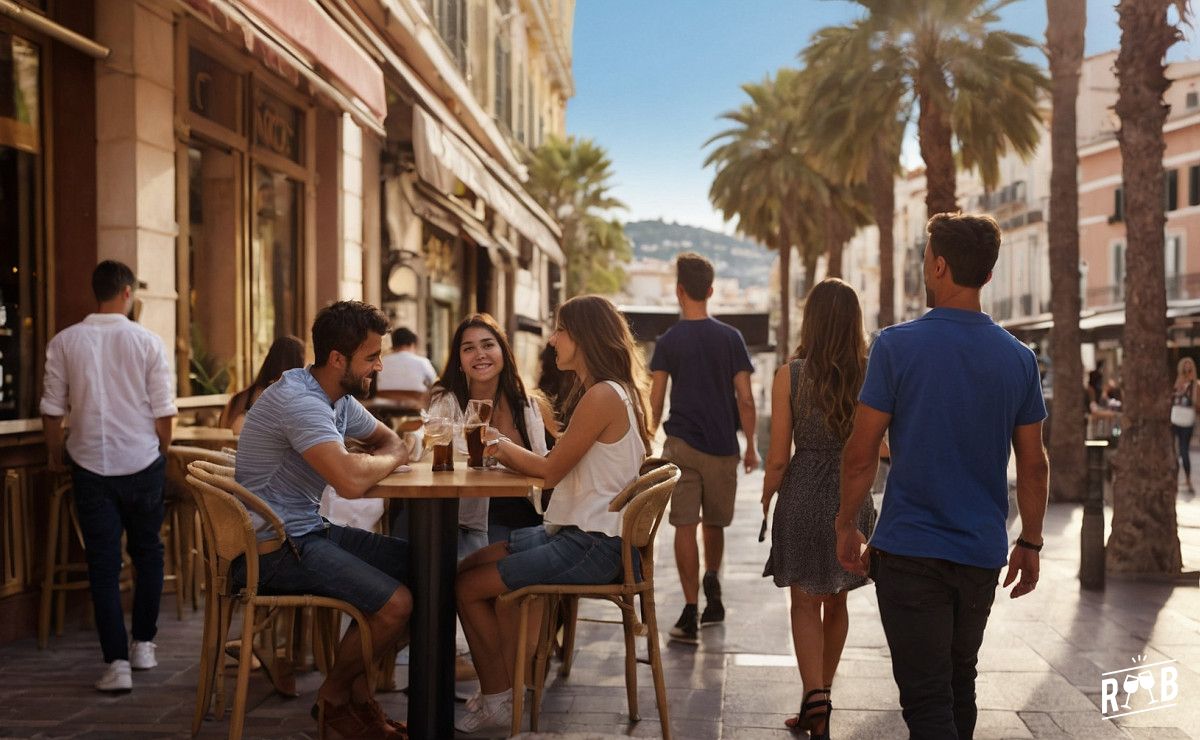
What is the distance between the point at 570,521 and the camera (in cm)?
442

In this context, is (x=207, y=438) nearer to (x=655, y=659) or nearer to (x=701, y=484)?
(x=701, y=484)

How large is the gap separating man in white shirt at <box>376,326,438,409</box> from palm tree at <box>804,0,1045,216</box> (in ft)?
33.2

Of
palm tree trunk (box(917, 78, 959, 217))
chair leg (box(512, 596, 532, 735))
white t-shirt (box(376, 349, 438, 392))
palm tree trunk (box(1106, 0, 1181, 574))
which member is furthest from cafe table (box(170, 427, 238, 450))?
palm tree trunk (box(917, 78, 959, 217))

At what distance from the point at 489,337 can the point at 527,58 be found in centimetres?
2223

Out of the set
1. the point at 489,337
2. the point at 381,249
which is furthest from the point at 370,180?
the point at 489,337

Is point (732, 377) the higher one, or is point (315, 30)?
point (315, 30)

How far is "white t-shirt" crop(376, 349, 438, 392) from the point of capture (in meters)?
10.5

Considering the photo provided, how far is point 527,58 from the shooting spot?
26.2m

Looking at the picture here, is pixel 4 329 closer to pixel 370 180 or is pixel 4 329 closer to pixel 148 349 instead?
pixel 148 349

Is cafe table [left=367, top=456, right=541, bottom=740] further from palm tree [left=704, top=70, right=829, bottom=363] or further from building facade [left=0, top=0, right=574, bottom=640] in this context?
palm tree [left=704, top=70, right=829, bottom=363]

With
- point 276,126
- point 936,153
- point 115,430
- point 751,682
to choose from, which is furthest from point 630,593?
point 936,153

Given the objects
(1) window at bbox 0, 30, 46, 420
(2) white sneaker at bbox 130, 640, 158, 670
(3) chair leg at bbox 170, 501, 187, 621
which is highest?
(1) window at bbox 0, 30, 46, 420

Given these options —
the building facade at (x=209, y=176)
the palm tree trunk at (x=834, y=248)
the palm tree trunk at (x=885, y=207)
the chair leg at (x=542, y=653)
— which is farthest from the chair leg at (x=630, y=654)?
the palm tree trunk at (x=834, y=248)

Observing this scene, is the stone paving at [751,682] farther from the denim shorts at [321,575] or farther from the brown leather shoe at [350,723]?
the denim shorts at [321,575]
